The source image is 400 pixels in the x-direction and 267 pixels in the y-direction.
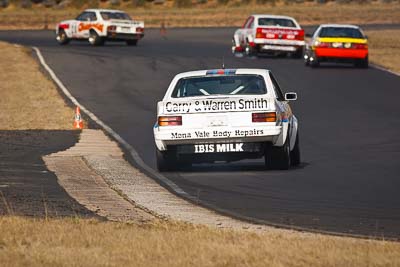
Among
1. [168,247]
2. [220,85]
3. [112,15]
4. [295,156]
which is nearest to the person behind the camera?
[168,247]

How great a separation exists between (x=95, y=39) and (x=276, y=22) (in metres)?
8.69

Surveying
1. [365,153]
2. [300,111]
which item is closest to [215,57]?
[300,111]

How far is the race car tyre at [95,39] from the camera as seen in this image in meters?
49.8

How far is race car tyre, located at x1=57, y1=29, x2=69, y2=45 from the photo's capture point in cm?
5075

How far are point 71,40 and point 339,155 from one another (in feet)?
109

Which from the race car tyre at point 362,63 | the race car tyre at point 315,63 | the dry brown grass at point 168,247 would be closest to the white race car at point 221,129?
the dry brown grass at point 168,247


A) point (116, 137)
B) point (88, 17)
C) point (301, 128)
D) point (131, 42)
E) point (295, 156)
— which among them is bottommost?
point (131, 42)

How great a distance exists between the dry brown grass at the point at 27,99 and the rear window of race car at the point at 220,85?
7539 millimetres

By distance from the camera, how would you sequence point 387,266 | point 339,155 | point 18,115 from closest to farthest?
1. point 387,266
2. point 339,155
3. point 18,115

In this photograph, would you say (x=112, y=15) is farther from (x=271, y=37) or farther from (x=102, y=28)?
(x=271, y=37)

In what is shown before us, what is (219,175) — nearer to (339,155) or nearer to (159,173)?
(159,173)

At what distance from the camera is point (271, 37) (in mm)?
42938

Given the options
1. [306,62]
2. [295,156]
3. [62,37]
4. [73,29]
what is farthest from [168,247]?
[62,37]

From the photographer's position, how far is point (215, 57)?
42500 mm
